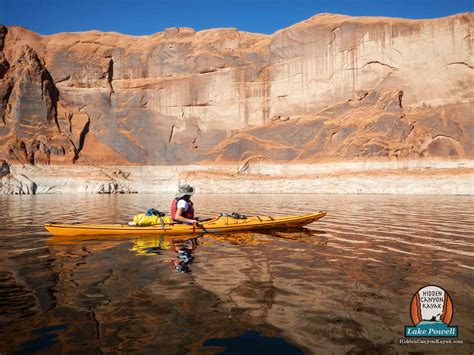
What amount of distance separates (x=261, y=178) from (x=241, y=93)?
19336 mm

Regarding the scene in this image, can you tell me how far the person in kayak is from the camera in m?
10.3

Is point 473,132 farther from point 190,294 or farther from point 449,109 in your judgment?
point 190,294

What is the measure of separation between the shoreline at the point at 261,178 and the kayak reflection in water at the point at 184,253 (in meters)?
33.6

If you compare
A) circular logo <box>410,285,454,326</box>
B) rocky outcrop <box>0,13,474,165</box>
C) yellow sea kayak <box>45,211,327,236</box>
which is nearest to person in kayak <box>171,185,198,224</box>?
yellow sea kayak <box>45,211,327,236</box>

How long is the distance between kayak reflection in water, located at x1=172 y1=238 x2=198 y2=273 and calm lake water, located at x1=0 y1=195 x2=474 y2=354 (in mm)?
37

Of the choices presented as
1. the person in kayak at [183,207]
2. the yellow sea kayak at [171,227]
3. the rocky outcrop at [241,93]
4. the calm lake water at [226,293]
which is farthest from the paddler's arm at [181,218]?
the rocky outcrop at [241,93]

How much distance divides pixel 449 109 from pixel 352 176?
1662 cm

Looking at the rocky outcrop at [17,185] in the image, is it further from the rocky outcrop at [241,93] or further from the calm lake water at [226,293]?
the calm lake water at [226,293]

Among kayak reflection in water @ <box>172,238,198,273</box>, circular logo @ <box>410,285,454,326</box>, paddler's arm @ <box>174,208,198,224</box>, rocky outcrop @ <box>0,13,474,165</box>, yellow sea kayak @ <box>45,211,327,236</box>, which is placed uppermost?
rocky outcrop @ <box>0,13,474,165</box>

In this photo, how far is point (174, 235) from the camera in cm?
1044

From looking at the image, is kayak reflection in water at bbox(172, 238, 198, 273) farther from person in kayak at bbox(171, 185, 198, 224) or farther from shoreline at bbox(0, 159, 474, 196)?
shoreline at bbox(0, 159, 474, 196)

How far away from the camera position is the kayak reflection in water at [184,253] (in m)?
6.81

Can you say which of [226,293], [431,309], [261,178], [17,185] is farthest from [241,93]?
[431,309]

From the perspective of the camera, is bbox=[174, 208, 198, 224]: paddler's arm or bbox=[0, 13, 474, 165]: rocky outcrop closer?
bbox=[174, 208, 198, 224]: paddler's arm
